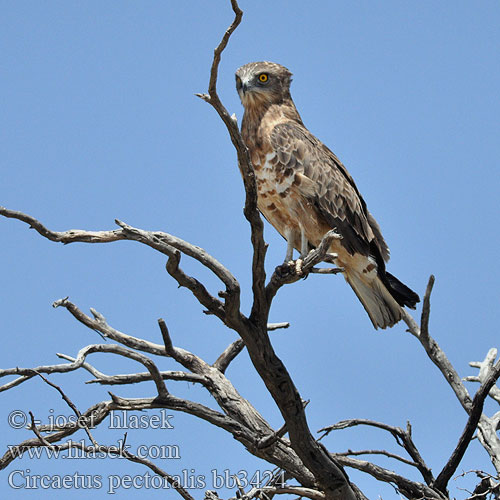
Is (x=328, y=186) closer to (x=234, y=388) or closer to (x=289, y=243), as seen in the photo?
(x=289, y=243)

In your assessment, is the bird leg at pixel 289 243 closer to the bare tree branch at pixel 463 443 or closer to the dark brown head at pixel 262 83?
the dark brown head at pixel 262 83

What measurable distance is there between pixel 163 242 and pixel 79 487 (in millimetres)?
2036

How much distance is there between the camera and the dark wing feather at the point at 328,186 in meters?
6.53

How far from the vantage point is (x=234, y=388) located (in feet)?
19.9

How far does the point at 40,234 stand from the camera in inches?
192

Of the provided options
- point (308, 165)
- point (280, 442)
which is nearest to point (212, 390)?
point (280, 442)

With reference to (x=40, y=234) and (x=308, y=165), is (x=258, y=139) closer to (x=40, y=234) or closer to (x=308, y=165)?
(x=308, y=165)

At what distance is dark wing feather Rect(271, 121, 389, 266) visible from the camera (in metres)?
6.53

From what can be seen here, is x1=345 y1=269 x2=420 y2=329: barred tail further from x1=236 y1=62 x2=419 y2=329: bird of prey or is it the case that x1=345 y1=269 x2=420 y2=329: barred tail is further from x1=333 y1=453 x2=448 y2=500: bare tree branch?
x1=333 y1=453 x2=448 y2=500: bare tree branch

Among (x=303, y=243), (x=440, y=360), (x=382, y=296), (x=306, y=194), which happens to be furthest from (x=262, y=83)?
(x=440, y=360)

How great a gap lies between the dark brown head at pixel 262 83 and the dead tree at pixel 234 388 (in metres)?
2.29

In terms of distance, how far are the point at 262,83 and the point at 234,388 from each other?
289cm

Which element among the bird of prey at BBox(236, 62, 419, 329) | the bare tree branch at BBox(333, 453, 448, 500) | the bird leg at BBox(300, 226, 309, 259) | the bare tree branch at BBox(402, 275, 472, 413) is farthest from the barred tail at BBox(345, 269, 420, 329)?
the bare tree branch at BBox(333, 453, 448, 500)

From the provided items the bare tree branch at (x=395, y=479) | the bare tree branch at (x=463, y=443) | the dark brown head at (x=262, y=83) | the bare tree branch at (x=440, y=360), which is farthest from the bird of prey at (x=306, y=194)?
the bare tree branch at (x=395, y=479)
